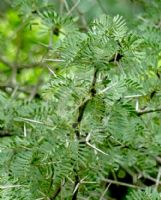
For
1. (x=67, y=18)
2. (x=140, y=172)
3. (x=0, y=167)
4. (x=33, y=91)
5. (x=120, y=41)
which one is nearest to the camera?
(x=120, y=41)

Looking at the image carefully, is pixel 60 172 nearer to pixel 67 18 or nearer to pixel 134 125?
pixel 134 125

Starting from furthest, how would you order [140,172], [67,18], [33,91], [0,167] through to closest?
[33,91]
[140,172]
[67,18]
[0,167]

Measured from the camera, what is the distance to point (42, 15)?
4.49 ft

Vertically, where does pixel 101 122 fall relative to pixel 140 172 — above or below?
above

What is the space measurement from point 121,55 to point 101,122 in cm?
14

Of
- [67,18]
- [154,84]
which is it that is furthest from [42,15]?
[154,84]

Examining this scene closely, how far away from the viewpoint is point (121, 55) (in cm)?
111

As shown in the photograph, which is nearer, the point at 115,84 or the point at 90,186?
the point at 115,84

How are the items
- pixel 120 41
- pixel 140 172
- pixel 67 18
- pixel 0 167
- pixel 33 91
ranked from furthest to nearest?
pixel 33 91
pixel 140 172
pixel 67 18
pixel 0 167
pixel 120 41

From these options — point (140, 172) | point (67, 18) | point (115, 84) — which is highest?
point (67, 18)

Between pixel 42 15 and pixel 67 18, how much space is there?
0.18 feet

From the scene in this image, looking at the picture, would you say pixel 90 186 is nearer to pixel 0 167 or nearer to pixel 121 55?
pixel 0 167

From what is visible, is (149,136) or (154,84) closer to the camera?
(154,84)

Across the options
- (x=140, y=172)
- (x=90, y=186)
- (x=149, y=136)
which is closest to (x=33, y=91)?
(x=140, y=172)
